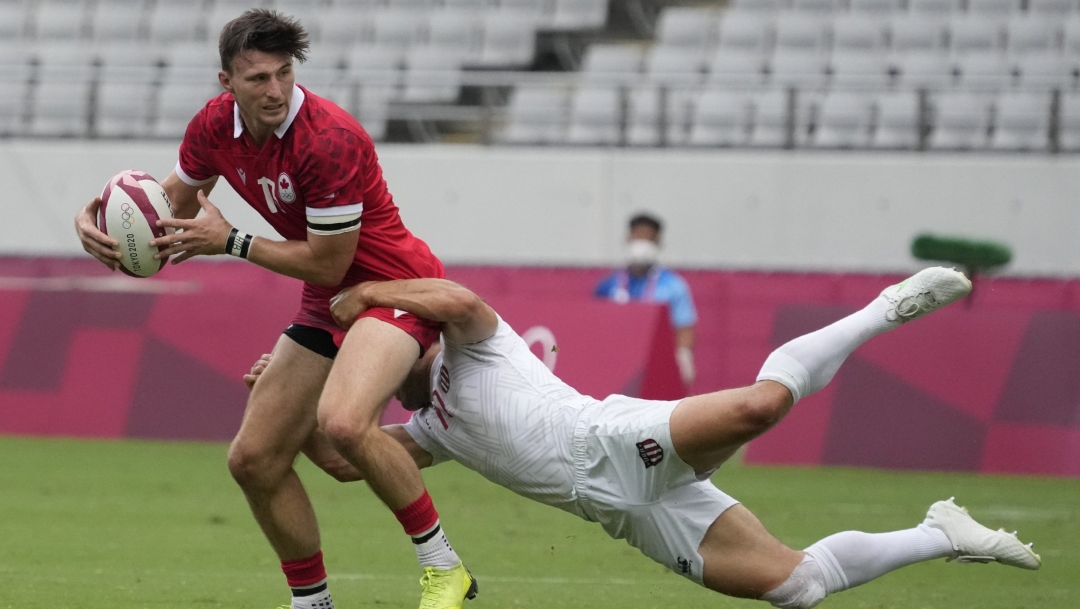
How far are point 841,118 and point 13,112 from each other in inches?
421

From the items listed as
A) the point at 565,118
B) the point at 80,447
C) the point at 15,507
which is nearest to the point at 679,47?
the point at 565,118

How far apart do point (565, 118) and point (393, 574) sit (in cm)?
1182

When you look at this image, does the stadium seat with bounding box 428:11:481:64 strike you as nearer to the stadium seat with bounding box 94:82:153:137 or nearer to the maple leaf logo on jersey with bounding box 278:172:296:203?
the stadium seat with bounding box 94:82:153:137

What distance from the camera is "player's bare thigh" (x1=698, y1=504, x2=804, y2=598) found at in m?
5.52

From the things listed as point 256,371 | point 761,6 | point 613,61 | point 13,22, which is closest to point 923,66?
point 761,6

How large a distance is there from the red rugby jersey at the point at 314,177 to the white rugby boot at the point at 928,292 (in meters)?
1.98

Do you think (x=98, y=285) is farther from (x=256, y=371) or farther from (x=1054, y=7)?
(x=1054, y=7)

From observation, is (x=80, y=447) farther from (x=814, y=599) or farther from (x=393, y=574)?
(x=814, y=599)

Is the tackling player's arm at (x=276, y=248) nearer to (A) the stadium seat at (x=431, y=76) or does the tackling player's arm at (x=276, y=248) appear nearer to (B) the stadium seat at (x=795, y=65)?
(A) the stadium seat at (x=431, y=76)

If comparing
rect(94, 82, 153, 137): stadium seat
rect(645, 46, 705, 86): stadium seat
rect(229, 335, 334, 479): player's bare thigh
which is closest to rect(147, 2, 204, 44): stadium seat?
rect(94, 82, 153, 137): stadium seat

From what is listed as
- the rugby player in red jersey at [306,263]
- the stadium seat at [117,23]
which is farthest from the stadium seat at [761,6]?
the rugby player in red jersey at [306,263]

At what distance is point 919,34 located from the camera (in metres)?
18.4

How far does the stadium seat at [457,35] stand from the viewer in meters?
20.1

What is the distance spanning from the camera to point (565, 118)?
18672 mm
